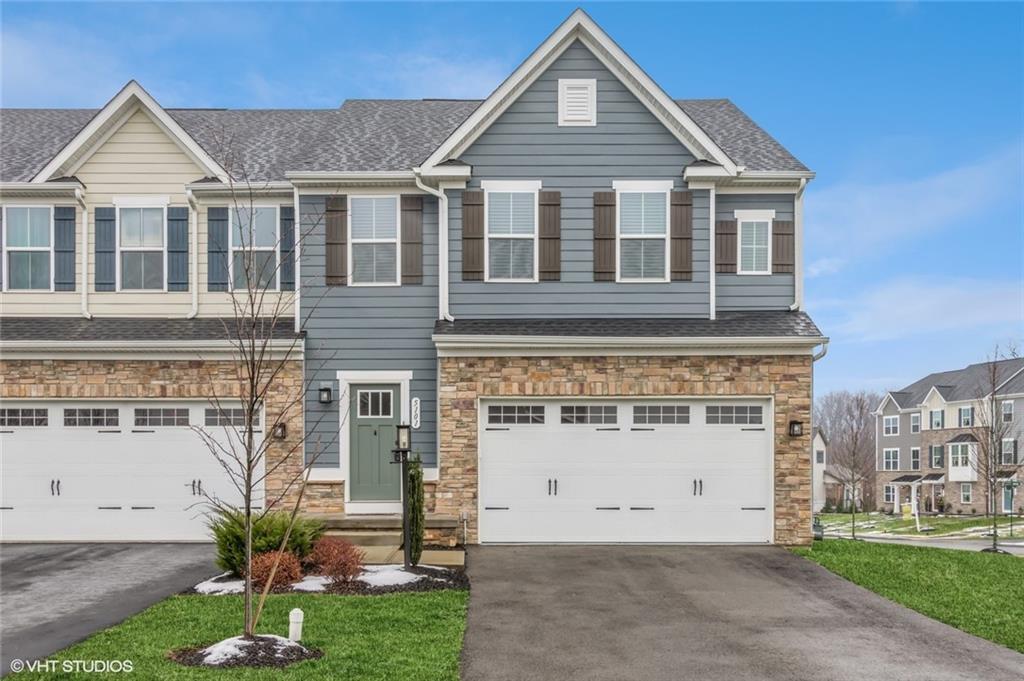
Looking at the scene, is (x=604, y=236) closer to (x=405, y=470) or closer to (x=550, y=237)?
(x=550, y=237)

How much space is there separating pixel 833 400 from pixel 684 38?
8533 centimetres

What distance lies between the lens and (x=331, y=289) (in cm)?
1516

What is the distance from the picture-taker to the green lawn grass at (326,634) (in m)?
6.84

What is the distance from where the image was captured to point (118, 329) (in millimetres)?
15180

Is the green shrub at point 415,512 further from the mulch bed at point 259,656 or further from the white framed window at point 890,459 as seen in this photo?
the white framed window at point 890,459

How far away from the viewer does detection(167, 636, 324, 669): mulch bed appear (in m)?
7.04

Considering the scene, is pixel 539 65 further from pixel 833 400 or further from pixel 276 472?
pixel 833 400

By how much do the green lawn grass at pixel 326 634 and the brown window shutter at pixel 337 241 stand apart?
6.71 m

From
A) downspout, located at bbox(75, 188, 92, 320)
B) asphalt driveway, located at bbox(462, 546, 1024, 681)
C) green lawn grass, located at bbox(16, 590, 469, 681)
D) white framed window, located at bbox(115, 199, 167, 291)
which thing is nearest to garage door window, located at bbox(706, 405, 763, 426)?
asphalt driveway, located at bbox(462, 546, 1024, 681)

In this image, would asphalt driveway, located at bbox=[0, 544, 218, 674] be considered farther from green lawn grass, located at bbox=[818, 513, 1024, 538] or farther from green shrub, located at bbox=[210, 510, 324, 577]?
green lawn grass, located at bbox=[818, 513, 1024, 538]

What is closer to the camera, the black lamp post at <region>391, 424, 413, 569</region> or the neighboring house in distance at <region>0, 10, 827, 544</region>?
the black lamp post at <region>391, 424, 413, 569</region>

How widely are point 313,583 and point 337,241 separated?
6.75 metres

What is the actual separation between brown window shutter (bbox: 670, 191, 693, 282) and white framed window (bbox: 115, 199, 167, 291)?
31.1ft

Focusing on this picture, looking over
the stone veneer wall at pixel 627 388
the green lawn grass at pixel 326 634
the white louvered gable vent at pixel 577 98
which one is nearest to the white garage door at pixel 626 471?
the stone veneer wall at pixel 627 388
